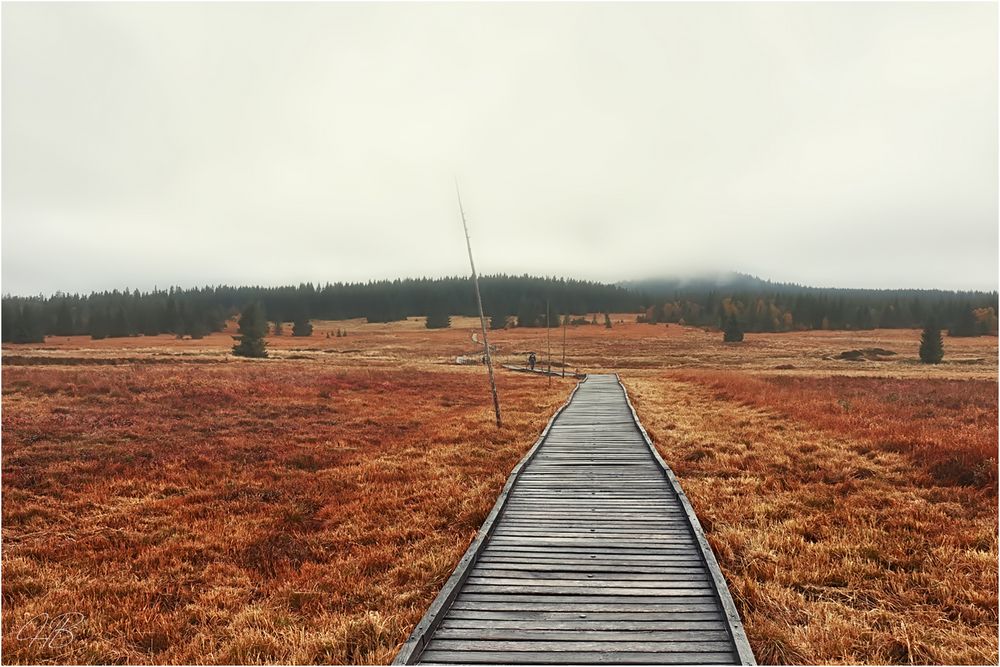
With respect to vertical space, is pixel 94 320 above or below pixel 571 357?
above

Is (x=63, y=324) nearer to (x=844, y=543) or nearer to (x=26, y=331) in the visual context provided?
(x=26, y=331)

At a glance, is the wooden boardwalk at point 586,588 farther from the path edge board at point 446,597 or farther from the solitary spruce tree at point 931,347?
the solitary spruce tree at point 931,347

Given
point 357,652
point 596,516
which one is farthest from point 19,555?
point 596,516

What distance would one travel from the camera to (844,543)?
8.04 m

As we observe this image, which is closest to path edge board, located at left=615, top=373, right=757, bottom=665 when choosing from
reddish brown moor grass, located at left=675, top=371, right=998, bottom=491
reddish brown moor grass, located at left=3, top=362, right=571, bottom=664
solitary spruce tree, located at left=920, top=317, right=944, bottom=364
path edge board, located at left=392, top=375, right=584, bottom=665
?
path edge board, located at left=392, top=375, right=584, bottom=665

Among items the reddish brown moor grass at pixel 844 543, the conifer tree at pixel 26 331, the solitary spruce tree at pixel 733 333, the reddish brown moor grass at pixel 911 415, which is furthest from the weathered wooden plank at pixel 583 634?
the conifer tree at pixel 26 331

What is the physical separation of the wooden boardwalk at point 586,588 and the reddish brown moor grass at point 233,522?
620 mm

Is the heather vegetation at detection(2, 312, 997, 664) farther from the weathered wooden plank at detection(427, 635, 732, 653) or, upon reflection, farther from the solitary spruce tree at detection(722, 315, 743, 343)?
the solitary spruce tree at detection(722, 315, 743, 343)

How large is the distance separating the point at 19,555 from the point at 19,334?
112 m

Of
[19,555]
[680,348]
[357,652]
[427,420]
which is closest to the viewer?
[357,652]

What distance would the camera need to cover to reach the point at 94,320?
368ft

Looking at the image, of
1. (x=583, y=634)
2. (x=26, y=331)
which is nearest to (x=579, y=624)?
(x=583, y=634)

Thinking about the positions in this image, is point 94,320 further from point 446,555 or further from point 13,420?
point 446,555

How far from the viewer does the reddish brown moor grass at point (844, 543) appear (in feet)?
18.4
